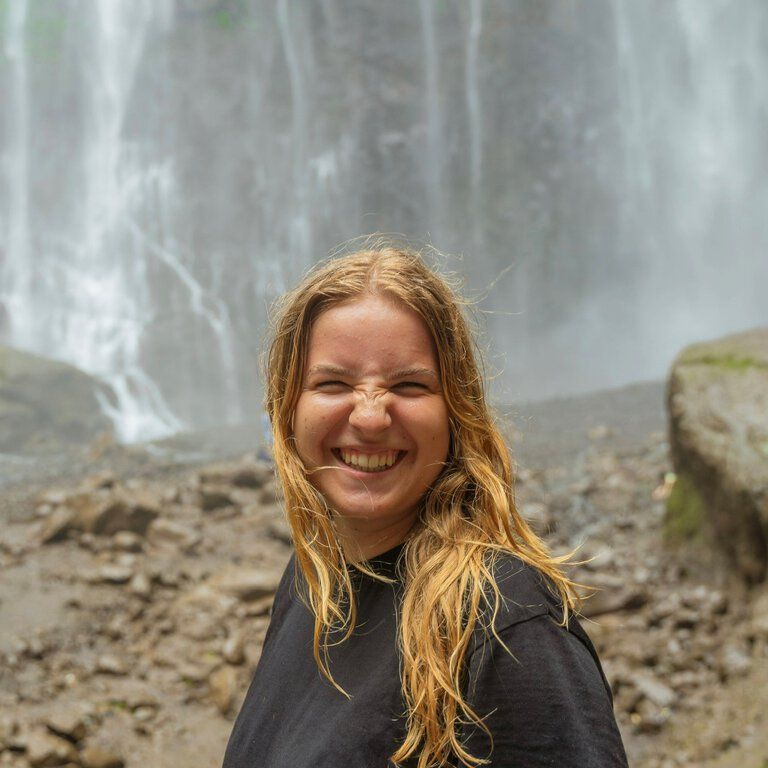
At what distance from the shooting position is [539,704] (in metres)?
0.97

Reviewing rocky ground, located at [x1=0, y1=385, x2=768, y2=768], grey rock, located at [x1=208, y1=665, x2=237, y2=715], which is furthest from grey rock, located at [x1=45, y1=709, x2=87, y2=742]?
grey rock, located at [x1=208, y1=665, x2=237, y2=715]

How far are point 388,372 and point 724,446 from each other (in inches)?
156

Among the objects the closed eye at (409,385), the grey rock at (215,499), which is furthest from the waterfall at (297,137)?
the closed eye at (409,385)

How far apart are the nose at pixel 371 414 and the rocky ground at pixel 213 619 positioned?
0.74 meters

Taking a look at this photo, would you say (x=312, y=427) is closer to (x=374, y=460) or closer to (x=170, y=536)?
(x=374, y=460)

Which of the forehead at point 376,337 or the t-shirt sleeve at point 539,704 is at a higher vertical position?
the forehead at point 376,337

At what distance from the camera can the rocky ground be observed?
3.56 meters

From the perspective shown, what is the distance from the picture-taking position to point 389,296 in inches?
49.8

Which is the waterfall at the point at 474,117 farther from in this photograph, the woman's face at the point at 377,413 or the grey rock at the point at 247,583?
the woman's face at the point at 377,413

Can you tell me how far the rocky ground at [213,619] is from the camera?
3.56m

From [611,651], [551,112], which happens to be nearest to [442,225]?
[551,112]

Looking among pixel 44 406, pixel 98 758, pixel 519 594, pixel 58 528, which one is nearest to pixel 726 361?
pixel 98 758

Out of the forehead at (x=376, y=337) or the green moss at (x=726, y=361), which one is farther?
the green moss at (x=726, y=361)

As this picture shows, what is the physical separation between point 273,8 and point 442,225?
9487mm
